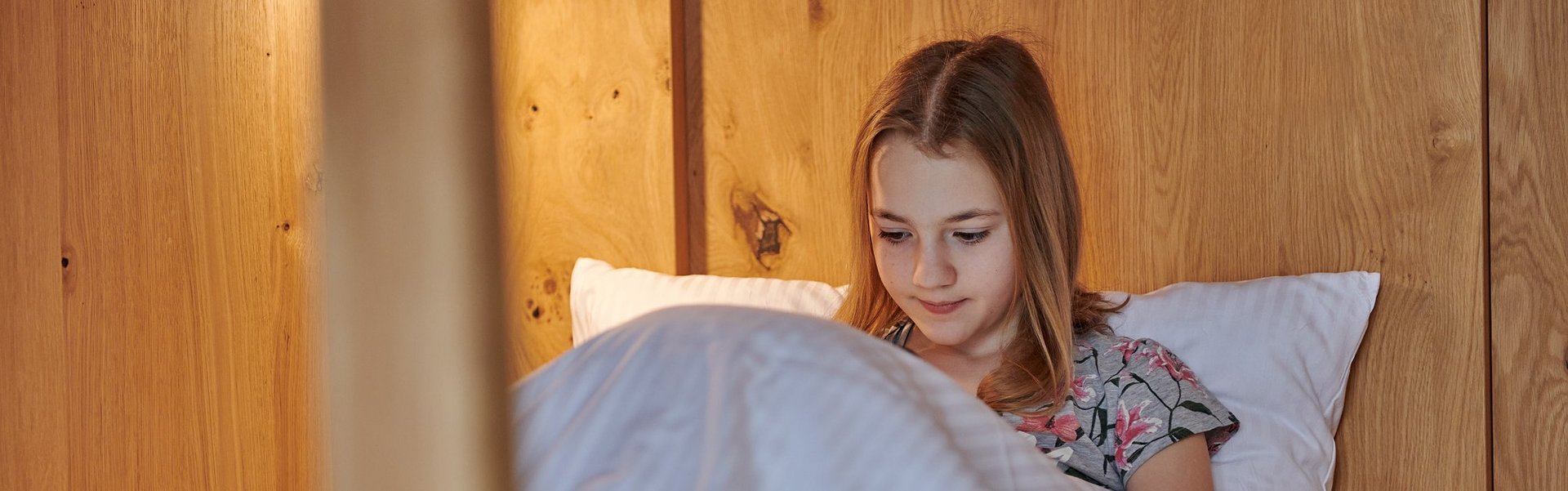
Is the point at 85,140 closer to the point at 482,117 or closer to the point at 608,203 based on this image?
the point at 608,203

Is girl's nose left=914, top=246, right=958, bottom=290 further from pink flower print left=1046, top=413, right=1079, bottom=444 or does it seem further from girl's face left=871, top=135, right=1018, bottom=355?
pink flower print left=1046, top=413, right=1079, bottom=444

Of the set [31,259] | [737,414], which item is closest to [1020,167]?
[737,414]

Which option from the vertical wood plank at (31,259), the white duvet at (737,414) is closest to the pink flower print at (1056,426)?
the white duvet at (737,414)

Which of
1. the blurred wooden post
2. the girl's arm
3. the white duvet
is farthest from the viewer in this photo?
the girl's arm

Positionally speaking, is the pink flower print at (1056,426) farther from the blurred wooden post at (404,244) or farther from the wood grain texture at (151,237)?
the wood grain texture at (151,237)

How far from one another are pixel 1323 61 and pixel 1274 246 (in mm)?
184

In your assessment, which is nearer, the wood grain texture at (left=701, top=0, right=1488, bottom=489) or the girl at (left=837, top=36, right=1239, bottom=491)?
the girl at (left=837, top=36, right=1239, bottom=491)

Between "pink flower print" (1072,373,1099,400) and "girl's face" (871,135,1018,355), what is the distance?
96mm

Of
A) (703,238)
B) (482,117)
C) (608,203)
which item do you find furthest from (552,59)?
(482,117)

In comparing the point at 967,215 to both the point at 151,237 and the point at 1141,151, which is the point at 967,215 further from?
the point at 151,237

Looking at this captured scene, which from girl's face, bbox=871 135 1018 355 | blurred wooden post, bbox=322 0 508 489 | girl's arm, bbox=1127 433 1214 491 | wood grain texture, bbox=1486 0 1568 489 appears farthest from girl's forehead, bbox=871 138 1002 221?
blurred wooden post, bbox=322 0 508 489

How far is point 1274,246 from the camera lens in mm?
1116

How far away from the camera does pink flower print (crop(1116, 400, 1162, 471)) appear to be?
913mm

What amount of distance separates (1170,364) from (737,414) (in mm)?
659
